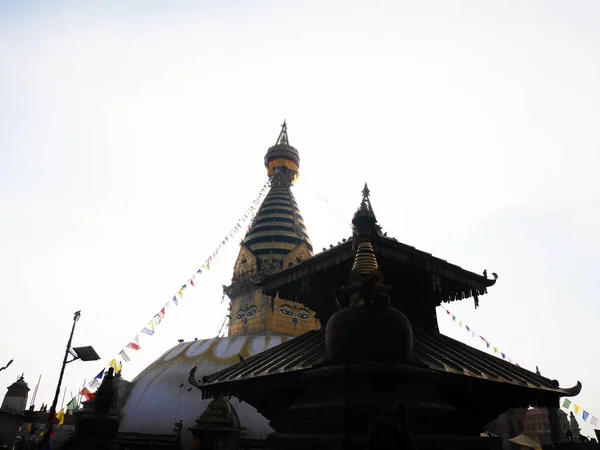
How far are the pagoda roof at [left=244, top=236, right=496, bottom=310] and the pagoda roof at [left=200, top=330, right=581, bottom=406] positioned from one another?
110 cm

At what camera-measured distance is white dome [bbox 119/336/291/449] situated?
1990 centimetres

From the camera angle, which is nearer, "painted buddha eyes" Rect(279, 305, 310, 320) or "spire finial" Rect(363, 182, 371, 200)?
"spire finial" Rect(363, 182, 371, 200)

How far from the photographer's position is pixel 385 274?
31.4ft

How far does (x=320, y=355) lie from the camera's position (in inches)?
316

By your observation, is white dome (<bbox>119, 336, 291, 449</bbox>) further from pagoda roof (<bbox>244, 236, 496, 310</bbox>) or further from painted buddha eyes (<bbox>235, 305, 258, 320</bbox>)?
pagoda roof (<bbox>244, 236, 496, 310</bbox>)

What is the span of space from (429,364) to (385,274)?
2.91 meters

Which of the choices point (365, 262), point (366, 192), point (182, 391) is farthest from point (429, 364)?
point (182, 391)

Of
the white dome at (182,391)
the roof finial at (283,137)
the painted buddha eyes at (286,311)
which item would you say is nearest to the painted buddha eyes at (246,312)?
the painted buddha eyes at (286,311)

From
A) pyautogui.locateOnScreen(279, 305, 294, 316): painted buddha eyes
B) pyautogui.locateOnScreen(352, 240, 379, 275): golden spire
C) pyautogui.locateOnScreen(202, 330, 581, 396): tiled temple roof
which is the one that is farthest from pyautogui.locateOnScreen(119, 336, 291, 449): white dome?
pyautogui.locateOnScreen(352, 240, 379, 275): golden spire

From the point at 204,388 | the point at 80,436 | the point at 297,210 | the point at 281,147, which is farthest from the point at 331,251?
the point at 281,147

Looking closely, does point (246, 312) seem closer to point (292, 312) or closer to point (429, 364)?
point (292, 312)

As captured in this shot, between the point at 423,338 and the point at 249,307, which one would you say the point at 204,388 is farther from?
the point at 249,307

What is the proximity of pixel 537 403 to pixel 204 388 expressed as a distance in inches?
278

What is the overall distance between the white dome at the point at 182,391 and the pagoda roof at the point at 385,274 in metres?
11.5
